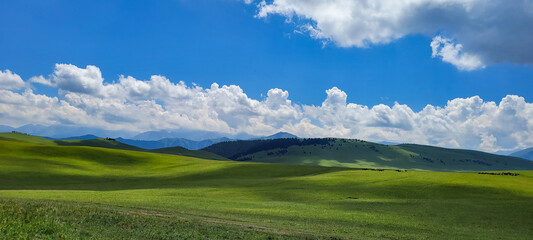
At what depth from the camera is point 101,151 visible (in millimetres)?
118188

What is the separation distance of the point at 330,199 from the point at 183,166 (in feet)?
208

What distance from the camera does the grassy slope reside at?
104ft

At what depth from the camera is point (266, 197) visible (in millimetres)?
59594

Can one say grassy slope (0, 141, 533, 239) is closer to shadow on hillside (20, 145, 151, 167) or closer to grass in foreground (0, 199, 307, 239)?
grass in foreground (0, 199, 307, 239)

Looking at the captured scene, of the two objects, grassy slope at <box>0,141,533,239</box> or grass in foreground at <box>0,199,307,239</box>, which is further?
grassy slope at <box>0,141,533,239</box>

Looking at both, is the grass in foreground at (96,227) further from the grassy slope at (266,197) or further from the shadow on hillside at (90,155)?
the shadow on hillside at (90,155)

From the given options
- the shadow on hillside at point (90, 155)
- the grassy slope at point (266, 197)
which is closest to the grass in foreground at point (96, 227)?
the grassy slope at point (266, 197)

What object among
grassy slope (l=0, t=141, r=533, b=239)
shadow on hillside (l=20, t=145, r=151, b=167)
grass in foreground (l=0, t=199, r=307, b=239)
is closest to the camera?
grass in foreground (l=0, t=199, r=307, b=239)

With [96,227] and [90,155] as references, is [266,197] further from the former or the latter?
[90,155]

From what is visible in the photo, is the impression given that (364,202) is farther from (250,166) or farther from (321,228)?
(250,166)

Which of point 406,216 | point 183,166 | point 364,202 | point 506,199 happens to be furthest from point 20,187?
point 506,199

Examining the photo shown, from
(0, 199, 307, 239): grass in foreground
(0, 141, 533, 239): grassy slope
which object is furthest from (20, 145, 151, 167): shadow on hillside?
(0, 199, 307, 239): grass in foreground

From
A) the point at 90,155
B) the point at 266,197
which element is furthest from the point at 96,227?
the point at 90,155

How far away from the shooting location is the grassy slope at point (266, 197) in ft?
104
